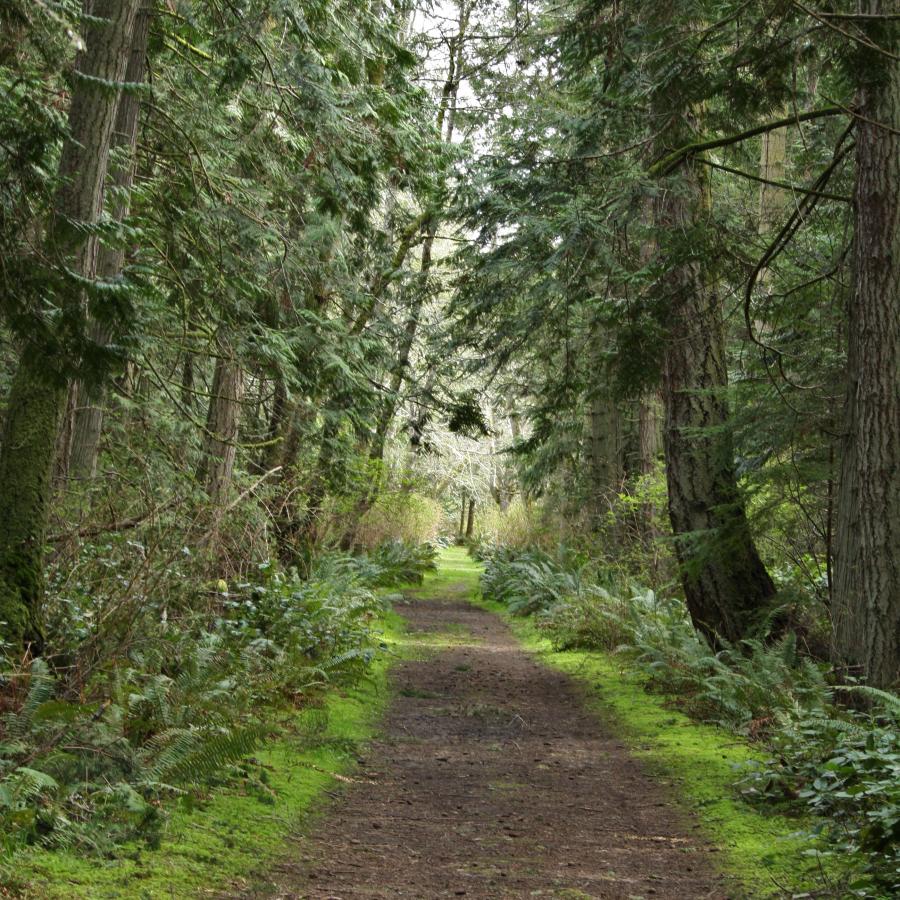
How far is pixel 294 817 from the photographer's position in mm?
5410

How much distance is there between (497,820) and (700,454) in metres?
5.05

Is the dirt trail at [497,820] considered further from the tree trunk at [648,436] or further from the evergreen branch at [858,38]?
the tree trunk at [648,436]

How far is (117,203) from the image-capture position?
7.21 metres

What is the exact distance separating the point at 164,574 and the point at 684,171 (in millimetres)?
6676

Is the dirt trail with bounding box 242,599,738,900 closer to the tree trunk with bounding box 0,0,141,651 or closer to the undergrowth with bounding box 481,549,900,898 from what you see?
the undergrowth with bounding box 481,549,900,898

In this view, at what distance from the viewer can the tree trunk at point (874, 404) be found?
6.77 meters

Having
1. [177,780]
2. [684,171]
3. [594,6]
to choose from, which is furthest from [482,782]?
[594,6]

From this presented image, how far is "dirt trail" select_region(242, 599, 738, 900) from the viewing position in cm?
464

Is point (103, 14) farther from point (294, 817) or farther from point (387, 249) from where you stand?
point (387, 249)

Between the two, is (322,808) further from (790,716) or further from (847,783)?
(790,716)

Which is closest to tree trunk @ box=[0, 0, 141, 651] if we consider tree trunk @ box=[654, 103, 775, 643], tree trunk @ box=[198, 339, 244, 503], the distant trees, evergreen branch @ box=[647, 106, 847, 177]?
the distant trees

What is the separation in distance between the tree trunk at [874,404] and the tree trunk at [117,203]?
17.4 feet

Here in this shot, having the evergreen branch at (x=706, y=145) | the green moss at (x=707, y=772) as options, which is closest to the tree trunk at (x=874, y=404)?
the evergreen branch at (x=706, y=145)

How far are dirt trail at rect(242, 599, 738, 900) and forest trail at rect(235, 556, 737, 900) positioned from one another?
0.01 m
